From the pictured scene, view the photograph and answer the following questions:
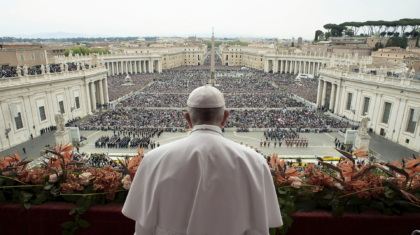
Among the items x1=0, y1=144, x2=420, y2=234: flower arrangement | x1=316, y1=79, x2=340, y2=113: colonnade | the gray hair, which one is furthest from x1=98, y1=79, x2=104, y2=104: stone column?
the gray hair

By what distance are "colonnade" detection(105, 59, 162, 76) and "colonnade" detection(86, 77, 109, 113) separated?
39.7 metres

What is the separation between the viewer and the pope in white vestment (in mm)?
2174

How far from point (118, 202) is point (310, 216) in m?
2.97

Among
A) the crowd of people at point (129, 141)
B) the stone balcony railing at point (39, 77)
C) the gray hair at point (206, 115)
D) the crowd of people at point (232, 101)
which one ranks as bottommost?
the crowd of people at point (129, 141)

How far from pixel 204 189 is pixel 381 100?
34.2m

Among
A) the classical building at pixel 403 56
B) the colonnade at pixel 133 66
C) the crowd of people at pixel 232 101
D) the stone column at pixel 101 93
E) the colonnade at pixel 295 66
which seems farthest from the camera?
the colonnade at pixel 295 66

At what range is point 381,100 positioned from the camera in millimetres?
29594

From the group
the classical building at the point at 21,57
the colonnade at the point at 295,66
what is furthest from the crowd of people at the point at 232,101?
the colonnade at the point at 295,66

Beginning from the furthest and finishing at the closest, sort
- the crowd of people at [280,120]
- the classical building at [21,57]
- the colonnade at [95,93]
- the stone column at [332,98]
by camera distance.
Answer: the stone column at [332,98]
the colonnade at [95,93]
the classical building at [21,57]
the crowd of people at [280,120]

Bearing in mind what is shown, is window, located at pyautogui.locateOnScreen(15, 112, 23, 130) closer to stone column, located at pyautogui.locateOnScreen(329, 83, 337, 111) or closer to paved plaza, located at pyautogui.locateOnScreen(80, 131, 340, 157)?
paved plaza, located at pyautogui.locateOnScreen(80, 131, 340, 157)

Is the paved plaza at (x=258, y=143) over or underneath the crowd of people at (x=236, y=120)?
underneath

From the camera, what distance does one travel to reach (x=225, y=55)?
11725cm

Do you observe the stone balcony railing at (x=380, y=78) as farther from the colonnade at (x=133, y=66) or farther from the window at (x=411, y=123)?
the colonnade at (x=133, y=66)

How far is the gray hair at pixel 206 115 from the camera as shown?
2.44 metres
